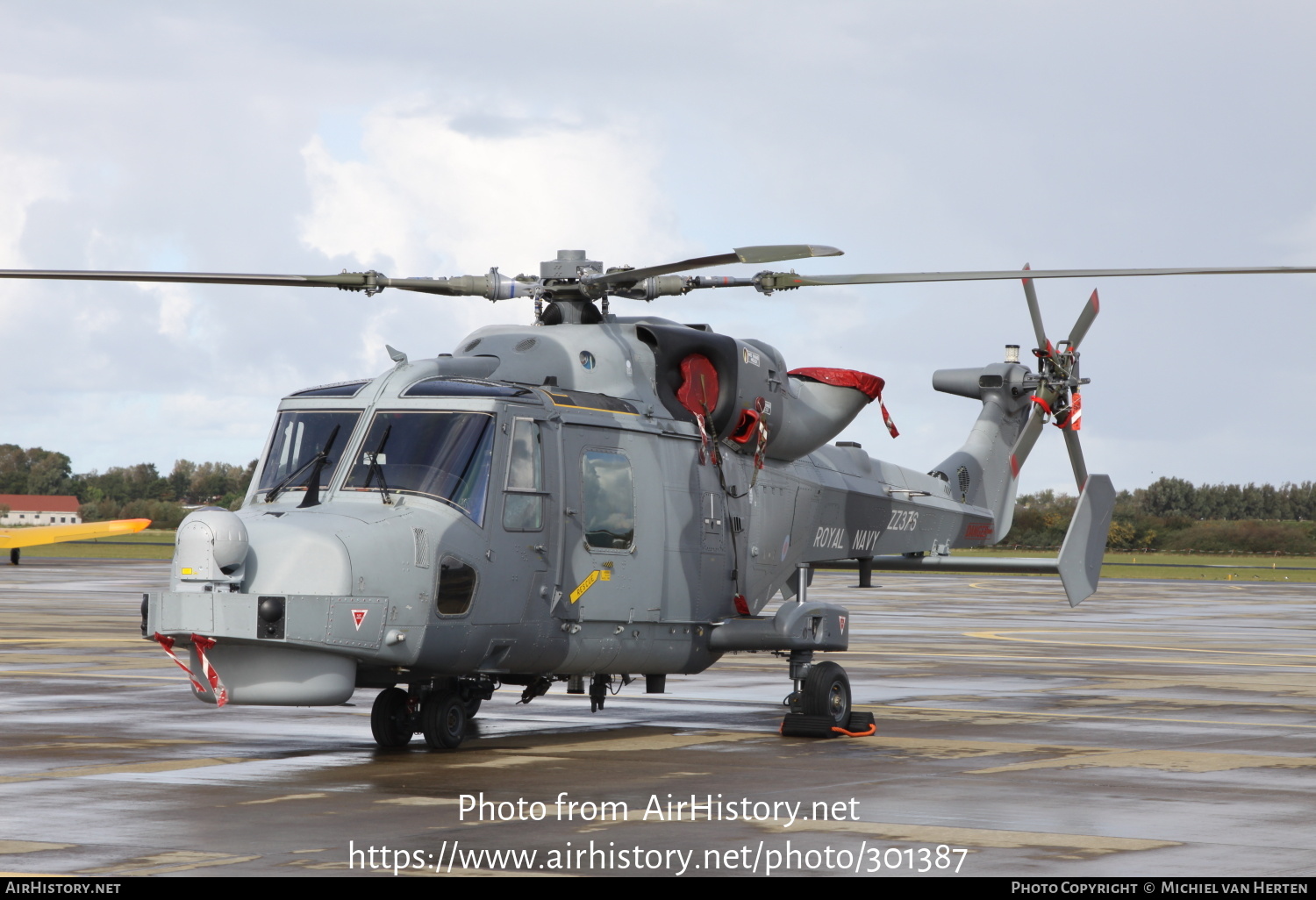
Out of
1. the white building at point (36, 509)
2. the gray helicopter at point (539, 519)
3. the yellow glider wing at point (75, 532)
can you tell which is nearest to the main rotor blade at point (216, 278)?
the gray helicopter at point (539, 519)

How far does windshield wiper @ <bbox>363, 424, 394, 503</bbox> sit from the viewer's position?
12602 millimetres

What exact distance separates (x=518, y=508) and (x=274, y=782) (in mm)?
2970

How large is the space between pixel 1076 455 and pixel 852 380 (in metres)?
6.15

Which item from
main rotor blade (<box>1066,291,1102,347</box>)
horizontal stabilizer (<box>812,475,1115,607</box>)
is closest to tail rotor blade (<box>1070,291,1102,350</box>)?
main rotor blade (<box>1066,291,1102,347</box>)

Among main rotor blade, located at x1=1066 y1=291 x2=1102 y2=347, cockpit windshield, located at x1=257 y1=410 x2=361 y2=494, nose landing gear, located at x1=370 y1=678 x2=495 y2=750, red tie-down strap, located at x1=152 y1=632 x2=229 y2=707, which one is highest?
main rotor blade, located at x1=1066 y1=291 x2=1102 y2=347

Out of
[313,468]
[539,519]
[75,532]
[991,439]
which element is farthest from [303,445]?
[75,532]

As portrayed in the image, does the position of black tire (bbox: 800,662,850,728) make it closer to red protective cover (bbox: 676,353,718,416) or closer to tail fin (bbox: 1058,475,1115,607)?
red protective cover (bbox: 676,353,718,416)

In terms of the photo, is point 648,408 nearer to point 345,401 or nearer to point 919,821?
point 345,401

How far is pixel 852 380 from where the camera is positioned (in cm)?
1684

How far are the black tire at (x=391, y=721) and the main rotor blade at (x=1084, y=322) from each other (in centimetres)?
1147

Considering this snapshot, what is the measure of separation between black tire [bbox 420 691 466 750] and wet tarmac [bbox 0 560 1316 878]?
1.02 feet

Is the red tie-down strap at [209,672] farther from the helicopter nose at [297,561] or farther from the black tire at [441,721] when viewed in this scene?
the black tire at [441,721]

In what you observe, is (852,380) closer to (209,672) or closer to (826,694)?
(826,694)

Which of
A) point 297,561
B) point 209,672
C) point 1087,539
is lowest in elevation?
point 209,672
